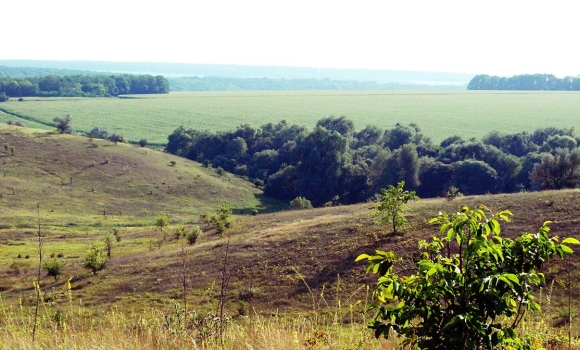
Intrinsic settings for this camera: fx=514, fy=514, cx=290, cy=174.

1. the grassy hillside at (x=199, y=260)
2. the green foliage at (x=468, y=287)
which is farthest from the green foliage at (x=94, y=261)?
the green foliage at (x=468, y=287)

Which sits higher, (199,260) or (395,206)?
(395,206)

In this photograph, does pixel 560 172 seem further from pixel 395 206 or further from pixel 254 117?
pixel 254 117

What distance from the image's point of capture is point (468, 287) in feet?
15.4

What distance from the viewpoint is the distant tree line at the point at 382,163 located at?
8500cm

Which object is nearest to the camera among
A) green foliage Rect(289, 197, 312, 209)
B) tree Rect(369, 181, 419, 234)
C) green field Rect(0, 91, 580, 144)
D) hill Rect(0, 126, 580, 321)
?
hill Rect(0, 126, 580, 321)

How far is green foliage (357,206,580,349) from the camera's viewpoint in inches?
180

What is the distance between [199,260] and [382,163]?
60696 millimetres

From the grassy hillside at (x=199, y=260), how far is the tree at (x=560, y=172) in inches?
720

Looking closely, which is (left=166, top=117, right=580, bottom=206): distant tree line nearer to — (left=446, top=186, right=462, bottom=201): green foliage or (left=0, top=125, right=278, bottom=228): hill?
(left=0, top=125, right=278, bottom=228): hill

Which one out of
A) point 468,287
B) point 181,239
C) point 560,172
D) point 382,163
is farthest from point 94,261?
point 382,163

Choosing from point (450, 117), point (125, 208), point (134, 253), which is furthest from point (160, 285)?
point (450, 117)

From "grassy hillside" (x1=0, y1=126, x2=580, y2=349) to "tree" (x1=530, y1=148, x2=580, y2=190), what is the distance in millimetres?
18276

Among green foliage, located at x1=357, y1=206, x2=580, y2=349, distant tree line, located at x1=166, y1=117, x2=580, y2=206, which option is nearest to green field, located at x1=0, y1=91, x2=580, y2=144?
distant tree line, located at x1=166, y1=117, x2=580, y2=206

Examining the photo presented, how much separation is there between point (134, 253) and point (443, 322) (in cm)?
4396
